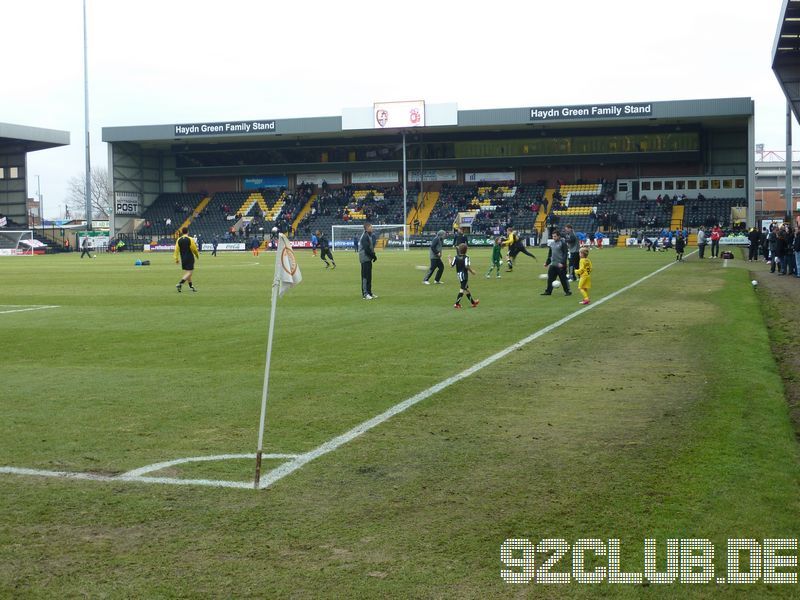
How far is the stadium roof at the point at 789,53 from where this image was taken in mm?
39300

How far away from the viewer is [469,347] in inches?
518

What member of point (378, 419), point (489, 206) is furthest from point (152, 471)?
point (489, 206)

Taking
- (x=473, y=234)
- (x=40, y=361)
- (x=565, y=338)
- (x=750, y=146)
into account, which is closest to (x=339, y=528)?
(x=40, y=361)

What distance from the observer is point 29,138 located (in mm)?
81000

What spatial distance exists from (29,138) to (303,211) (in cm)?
2638

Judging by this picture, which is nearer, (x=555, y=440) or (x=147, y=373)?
(x=555, y=440)

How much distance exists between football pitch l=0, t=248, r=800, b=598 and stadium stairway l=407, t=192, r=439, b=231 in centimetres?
6958

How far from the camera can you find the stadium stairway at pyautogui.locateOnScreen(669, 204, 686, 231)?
246 feet

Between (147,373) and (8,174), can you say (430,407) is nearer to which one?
(147,373)

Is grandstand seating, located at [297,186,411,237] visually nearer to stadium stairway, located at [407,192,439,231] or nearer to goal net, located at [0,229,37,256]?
stadium stairway, located at [407,192,439,231]

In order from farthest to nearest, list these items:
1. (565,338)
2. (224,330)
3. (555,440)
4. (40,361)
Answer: (224,330) < (565,338) < (40,361) < (555,440)

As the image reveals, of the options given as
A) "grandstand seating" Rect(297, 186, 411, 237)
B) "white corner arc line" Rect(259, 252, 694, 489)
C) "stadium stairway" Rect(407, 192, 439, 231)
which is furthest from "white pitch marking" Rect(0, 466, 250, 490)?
"grandstand seating" Rect(297, 186, 411, 237)

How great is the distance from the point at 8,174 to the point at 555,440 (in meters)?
89.9

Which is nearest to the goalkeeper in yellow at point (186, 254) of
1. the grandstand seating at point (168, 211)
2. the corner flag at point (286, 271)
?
the corner flag at point (286, 271)
